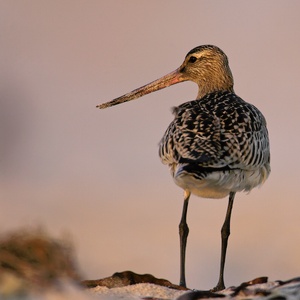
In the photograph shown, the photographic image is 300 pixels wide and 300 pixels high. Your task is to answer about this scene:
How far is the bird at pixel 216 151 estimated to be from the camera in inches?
421

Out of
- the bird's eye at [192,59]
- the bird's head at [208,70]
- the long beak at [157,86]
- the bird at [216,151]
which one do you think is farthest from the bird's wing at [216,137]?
the long beak at [157,86]

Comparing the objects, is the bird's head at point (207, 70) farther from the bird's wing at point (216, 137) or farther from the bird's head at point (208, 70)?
the bird's wing at point (216, 137)

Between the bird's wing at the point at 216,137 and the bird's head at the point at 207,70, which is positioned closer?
the bird's wing at the point at 216,137

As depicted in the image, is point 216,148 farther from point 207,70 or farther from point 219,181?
point 207,70

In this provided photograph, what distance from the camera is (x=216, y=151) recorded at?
35.5 ft

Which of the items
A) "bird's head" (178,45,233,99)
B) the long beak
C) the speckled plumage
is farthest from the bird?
the long beak

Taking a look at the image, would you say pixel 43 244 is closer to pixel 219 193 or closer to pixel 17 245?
pixel 17 245

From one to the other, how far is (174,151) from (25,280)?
527 centimetres

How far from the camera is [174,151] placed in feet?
36.9

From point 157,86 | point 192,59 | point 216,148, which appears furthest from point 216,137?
point 157,86

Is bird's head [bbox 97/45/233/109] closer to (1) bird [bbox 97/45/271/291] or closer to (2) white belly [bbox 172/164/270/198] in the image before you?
(1) bird [bbox 97/45/271/291]

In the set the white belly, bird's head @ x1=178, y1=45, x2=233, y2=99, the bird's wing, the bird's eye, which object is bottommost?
the white belly

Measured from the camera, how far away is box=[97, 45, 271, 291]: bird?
421 inches

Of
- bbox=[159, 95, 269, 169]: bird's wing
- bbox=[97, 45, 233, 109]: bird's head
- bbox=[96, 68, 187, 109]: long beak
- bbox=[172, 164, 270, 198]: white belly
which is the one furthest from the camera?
bbox=[96, 68, 187, 109]: long beak
